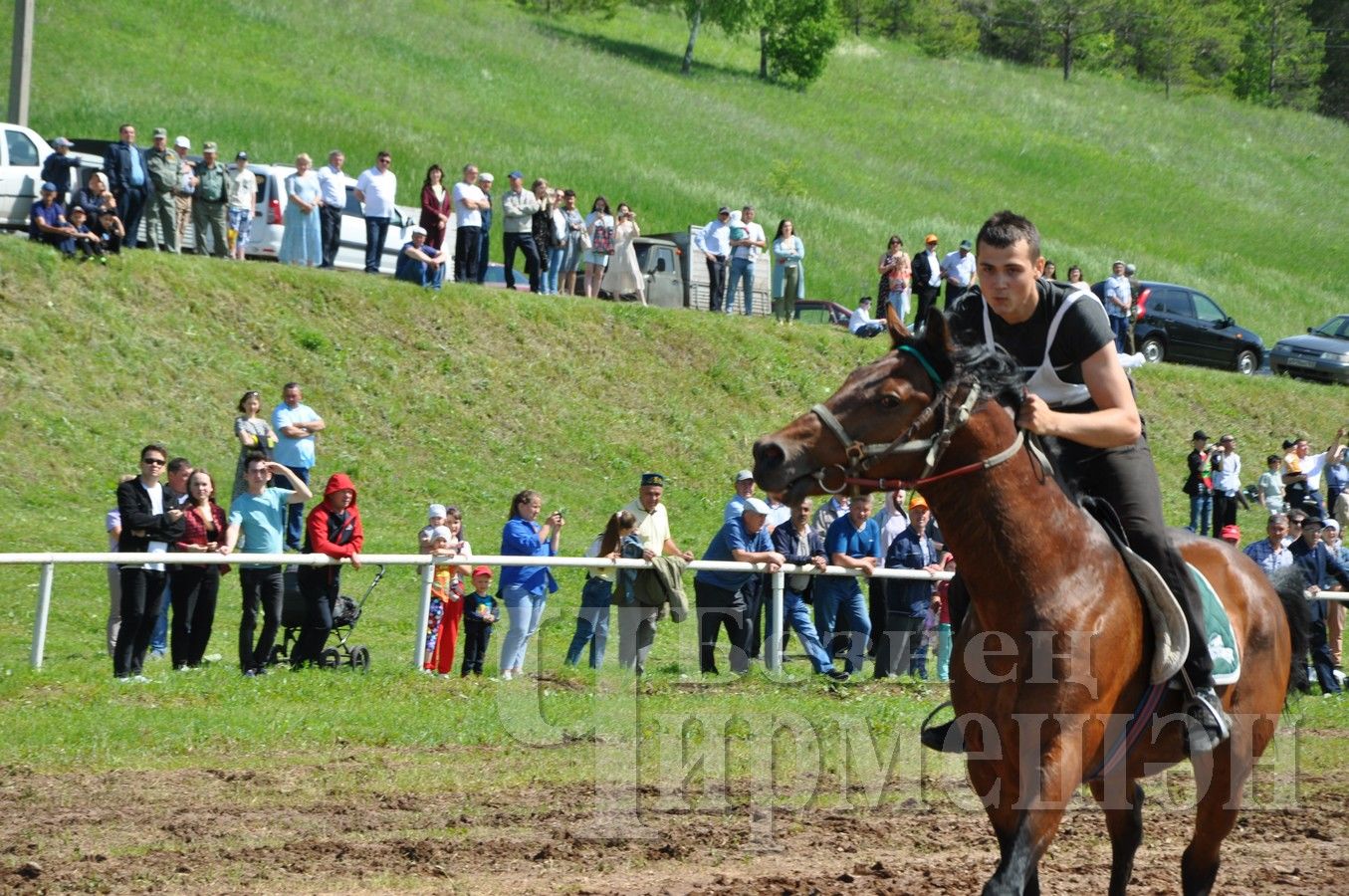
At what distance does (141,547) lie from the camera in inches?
495

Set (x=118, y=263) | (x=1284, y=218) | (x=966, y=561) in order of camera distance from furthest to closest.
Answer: (x=1284, y=218), (x=118, y=263), (x=966, y=561)

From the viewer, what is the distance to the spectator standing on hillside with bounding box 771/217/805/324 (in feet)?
95.0

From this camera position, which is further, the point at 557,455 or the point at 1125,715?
the point at 557,455

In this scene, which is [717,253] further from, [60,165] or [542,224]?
[60,165]

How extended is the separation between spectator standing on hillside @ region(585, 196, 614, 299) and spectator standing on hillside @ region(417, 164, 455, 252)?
2762 mm

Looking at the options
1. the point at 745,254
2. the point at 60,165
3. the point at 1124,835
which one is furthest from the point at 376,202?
the point at 1124,835

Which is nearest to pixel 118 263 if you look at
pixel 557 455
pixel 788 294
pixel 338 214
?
pixel 338 214

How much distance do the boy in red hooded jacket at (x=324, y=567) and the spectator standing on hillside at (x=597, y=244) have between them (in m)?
13.9

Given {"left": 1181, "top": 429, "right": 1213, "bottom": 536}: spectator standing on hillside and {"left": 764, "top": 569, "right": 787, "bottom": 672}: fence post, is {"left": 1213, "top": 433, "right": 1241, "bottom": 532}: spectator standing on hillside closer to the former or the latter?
{"left": 1181, "top": 429, "right": 1213, "bottom": 536}: spectator standing on hillside

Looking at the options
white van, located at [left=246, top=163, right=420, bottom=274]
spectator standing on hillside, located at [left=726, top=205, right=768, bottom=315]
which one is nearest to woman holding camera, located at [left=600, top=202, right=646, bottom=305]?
spectator standing on hillside, located at [left=726, top=205, right=768, bottom=315]

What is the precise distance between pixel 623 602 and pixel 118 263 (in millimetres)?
12002

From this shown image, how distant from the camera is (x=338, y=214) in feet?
80.7

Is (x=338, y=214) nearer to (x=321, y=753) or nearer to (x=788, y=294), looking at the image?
(x=788, y=294)

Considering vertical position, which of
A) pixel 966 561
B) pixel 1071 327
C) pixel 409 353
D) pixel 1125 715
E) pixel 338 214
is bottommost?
pixel 1125 715
